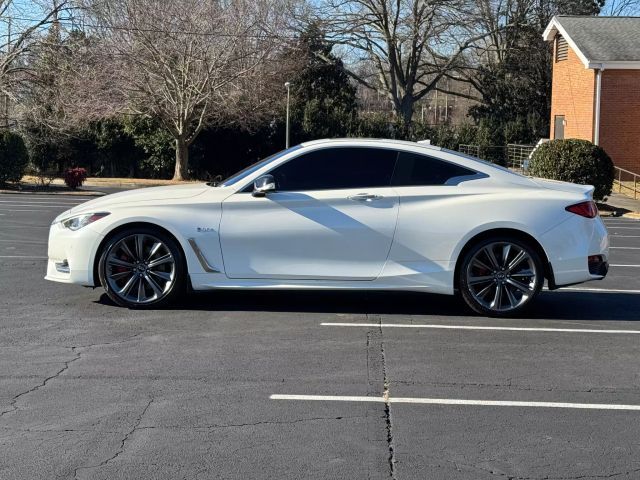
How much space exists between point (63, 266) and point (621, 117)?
25.8 m

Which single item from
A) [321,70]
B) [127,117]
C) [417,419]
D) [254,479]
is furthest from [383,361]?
[321,70]

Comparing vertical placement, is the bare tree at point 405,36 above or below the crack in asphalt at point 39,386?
above

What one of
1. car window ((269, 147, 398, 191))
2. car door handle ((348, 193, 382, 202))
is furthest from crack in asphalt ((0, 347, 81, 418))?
car door handle ((348, 193, 382, 202))

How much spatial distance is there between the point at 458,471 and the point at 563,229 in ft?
13.5

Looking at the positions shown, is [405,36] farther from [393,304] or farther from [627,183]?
[393,304]

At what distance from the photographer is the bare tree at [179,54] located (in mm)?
32031

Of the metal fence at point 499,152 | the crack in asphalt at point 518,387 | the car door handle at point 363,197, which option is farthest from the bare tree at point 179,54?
the crack in asphalt at point 518,387

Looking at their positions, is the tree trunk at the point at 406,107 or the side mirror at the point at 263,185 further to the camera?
the tree trunk at the point at 406,107

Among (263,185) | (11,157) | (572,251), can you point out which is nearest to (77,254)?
(263,185)

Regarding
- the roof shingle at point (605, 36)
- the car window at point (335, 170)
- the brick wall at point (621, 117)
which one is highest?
the roof shingle at point (605, 36)

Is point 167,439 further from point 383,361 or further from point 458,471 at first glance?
point 383,361

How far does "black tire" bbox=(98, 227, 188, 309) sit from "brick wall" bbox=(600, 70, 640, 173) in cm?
2498

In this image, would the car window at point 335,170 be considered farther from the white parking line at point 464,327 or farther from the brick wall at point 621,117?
the brick wall at point 621,117

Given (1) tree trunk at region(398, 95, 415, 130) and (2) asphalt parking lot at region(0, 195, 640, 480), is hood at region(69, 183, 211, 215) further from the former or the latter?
(1) tree trunk at region(398, 95, 415, 130)
